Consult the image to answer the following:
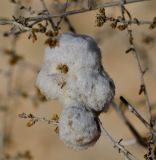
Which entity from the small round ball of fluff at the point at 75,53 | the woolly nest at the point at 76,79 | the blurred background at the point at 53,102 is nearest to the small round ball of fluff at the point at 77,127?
the woolly nest at the point at 76,79

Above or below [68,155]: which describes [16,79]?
above

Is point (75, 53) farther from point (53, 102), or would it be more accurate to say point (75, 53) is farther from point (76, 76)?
point (53, 102)

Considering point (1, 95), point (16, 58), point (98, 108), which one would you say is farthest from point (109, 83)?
point (1, 95)

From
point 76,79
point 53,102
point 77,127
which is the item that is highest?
point 76,79

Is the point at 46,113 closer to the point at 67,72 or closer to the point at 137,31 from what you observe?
the point at 137,31

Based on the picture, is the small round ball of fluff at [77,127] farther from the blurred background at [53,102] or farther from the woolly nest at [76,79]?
the blurred background at [53,102]

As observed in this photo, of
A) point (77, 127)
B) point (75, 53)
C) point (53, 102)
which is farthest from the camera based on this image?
point (53, 102)

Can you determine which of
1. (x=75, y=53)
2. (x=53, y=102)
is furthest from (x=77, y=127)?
(x=53, y=102)
